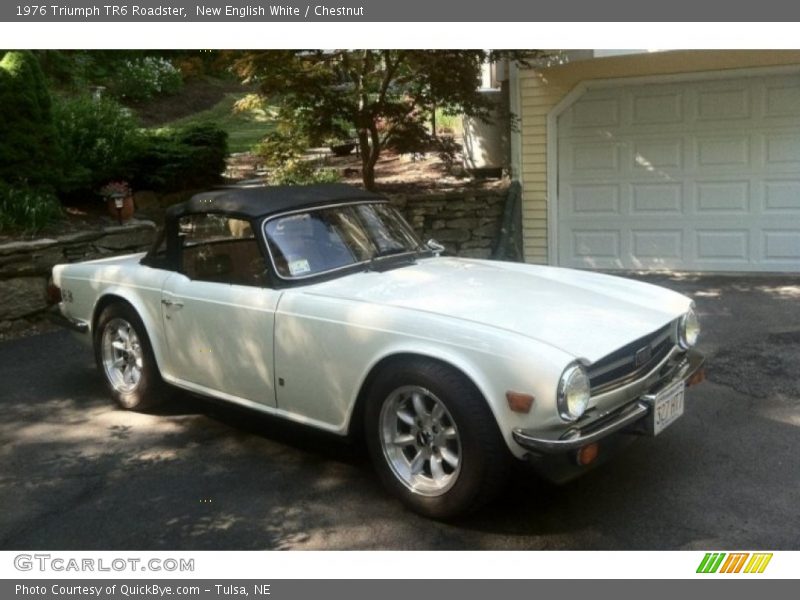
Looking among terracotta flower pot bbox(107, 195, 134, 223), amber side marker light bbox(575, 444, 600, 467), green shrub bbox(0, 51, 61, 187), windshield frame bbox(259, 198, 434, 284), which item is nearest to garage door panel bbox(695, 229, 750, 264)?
windshield frame bbox(259, 198, 434, 284)

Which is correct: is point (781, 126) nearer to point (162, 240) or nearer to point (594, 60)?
point (594, 60)

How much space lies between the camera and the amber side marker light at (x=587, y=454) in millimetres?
3270

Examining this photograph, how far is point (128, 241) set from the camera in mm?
8898

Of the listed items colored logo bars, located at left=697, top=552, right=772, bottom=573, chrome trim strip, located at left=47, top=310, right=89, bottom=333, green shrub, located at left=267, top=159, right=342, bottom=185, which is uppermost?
green shrub, located at left=267, top=159, right=342, bottom=185

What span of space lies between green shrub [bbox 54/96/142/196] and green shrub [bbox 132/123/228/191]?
197mm

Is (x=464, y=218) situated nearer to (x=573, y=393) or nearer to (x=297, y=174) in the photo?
(x=297, y=174)

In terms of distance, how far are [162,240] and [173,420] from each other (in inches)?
46.3

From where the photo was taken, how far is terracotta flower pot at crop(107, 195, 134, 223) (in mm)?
8961

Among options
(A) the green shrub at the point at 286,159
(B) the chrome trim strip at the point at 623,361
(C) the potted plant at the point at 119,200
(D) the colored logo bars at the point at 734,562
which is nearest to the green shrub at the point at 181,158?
(A) the green shrub at the point at 286,159

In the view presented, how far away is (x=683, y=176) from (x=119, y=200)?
6.67 metres

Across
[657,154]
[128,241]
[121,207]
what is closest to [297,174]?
[121,207]

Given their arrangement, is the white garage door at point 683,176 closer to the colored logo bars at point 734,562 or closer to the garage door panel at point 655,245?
the garage door panel at point 655,245

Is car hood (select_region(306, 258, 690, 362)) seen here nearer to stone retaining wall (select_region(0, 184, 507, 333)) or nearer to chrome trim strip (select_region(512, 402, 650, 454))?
chrome trim strip (select_region(512, 402, 650, 454))

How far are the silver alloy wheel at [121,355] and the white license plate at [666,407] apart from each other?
3216 millimetres
